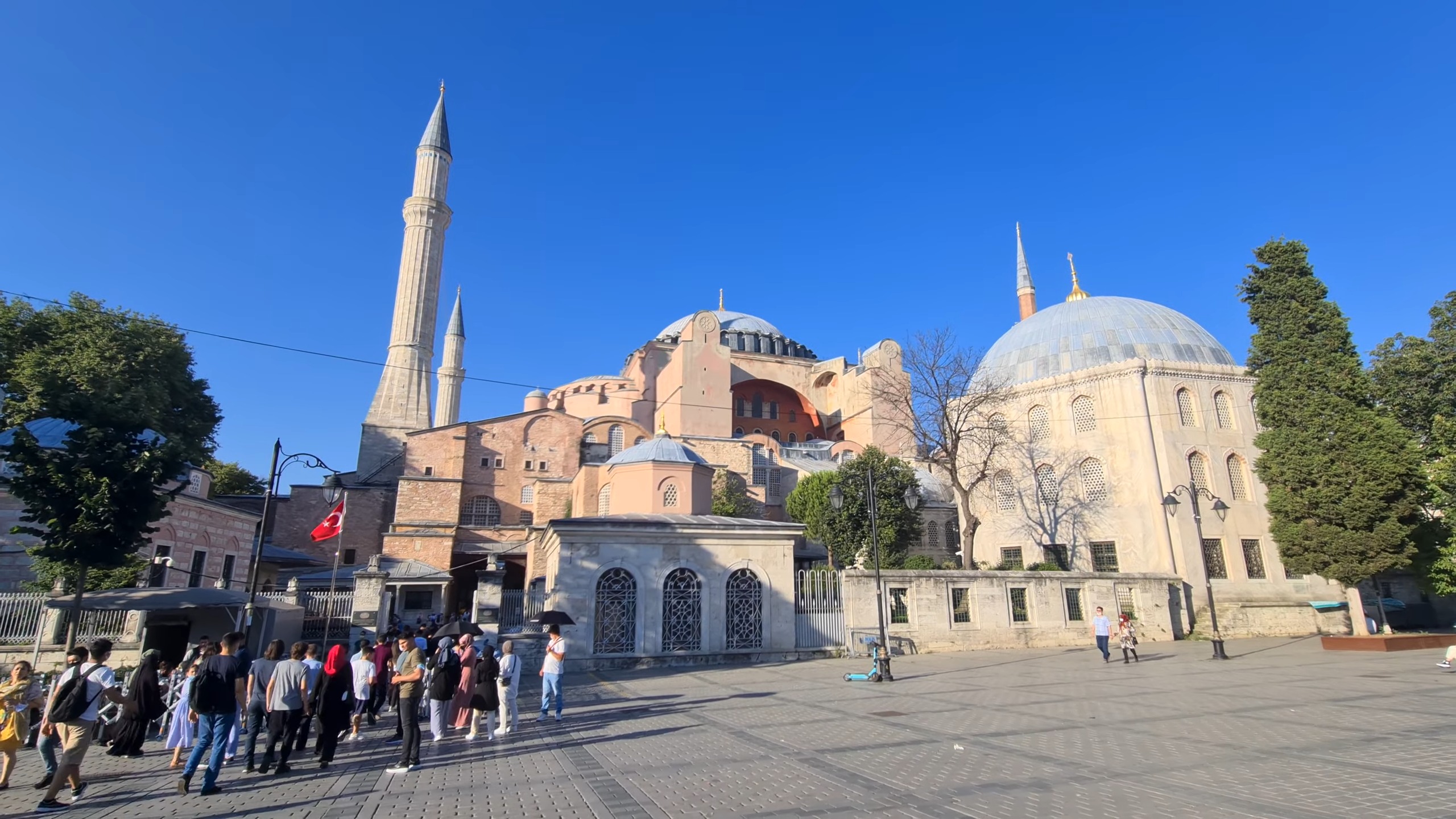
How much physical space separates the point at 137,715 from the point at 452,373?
45462 millimetres

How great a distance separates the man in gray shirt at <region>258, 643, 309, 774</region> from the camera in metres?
6.42

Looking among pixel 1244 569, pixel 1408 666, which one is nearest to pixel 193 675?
pixel 1408 666

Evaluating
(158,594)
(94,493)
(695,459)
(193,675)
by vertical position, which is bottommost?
(193,675)

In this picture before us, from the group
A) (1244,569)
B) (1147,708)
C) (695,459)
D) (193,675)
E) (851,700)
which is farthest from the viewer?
(695,459)

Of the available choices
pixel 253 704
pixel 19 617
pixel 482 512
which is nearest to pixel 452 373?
pixel 482 512

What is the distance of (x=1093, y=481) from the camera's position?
2464 cm

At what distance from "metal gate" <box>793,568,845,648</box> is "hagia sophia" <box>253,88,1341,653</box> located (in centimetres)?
77

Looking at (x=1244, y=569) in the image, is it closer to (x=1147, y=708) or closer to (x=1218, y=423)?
(x=1218, y=423)

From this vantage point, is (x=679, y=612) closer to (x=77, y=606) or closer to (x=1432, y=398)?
(x=77, y=606)

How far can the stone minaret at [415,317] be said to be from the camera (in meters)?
38.2

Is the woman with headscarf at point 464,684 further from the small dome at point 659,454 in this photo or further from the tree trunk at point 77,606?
the small dome at point 659,454

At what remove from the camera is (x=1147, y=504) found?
23000 millimetres

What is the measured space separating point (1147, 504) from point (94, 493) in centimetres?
2644

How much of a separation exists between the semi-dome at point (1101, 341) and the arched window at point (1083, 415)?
1216mm
